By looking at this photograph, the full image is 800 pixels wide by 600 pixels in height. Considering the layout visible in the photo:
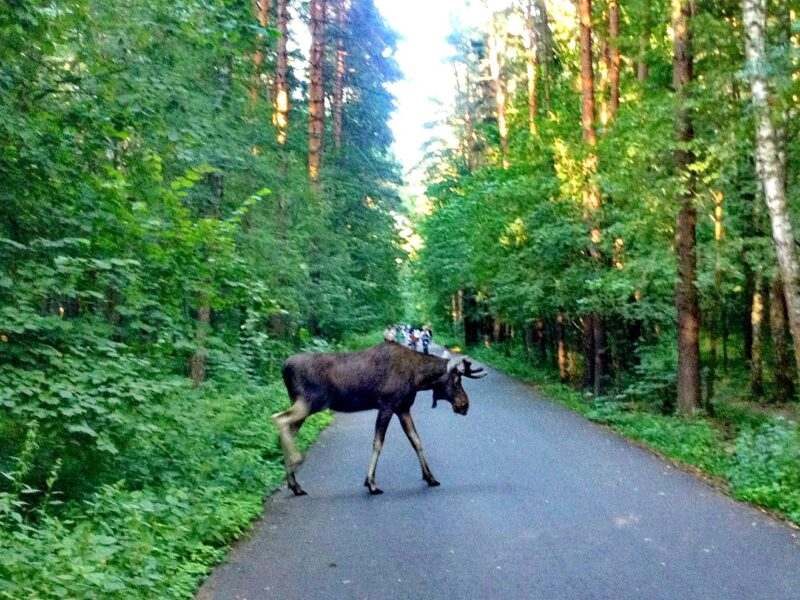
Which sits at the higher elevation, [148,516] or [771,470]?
[148,516]

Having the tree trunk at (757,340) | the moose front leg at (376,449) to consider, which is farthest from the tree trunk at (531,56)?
the moose front leg at (376,449)

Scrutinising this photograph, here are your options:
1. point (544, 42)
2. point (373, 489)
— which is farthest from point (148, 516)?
point (544, 42)

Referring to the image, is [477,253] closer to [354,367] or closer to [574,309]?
[574,309]

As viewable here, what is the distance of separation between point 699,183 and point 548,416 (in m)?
6.22

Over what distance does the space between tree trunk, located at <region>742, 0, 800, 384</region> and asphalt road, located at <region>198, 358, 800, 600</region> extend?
107 inches

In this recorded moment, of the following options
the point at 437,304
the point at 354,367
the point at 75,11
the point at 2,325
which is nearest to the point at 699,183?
the point at 354,367

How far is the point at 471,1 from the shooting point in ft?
113

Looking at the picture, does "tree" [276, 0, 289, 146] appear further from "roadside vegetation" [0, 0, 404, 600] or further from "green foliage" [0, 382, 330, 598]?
"green foliage" [0, 382, 330, 598]

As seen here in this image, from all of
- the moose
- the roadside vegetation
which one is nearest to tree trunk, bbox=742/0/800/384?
the moose

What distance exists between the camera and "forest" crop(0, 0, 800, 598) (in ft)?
23.9

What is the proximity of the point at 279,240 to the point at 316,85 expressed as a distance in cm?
922

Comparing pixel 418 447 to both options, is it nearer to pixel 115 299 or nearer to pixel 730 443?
pixel 115 299

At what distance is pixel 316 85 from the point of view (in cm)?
2495

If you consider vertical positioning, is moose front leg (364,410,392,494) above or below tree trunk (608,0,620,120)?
below
